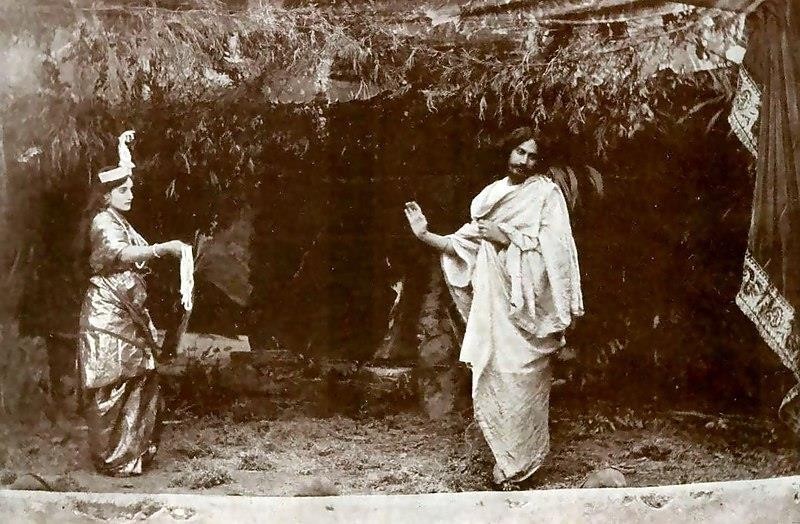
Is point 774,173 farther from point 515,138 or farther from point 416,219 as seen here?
point 416,219

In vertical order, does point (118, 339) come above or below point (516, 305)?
below

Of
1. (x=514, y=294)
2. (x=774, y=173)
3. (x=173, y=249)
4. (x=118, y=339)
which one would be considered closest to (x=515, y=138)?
(x=514, y=294)

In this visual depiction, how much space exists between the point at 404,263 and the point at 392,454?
1.11m

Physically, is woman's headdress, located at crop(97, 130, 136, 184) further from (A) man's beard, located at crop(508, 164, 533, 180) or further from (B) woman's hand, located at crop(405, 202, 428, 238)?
(A) man's beard, located at crop(508, 164, 533, 180)

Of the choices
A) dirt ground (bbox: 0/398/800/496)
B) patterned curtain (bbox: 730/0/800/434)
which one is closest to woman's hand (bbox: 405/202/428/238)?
dirt ground (bbox: 0/398/800/496)

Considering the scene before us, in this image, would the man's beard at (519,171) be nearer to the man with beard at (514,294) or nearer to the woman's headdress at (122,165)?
the man with beard at (514,294)

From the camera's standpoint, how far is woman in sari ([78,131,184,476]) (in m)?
4.96

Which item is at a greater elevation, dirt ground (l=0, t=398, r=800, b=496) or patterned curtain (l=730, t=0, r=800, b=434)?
patterned curtain (l=730, t=0, r=800, b=434)

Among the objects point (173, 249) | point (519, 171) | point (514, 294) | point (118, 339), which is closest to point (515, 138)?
point (519, 171)

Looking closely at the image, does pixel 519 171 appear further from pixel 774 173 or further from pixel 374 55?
pixel 774 173

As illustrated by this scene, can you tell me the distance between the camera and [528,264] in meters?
4.96

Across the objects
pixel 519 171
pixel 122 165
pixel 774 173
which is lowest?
pixel 122 165

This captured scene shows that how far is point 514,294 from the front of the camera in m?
4.93

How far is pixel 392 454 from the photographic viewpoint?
4.94m
